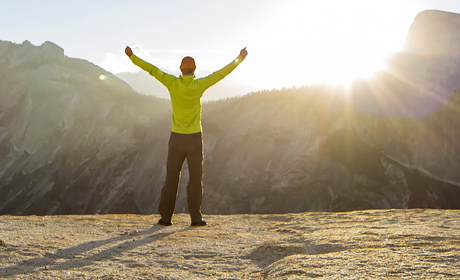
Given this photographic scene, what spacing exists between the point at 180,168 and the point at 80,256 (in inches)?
100

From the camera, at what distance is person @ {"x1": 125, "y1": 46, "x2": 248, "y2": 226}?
19.4 feet

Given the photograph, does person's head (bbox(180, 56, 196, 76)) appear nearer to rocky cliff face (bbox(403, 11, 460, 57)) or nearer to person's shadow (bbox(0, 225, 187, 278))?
person's shadow (bbox(0, 225, 187, 278))

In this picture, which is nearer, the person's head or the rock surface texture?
the rock surface texture

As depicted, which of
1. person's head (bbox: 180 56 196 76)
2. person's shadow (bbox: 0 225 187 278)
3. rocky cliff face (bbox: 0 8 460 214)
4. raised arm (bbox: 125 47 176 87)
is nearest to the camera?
person's shadow (bbox: 0 225 187 278)

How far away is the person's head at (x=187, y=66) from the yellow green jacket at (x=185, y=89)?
0.34 feet

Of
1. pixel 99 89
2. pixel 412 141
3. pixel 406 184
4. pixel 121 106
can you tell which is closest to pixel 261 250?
pixel 406 184

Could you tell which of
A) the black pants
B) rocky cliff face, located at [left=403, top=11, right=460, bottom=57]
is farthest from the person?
rocky cliff face, located at [left=403, top=11, right=460, bottom=57]

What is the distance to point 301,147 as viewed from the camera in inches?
881

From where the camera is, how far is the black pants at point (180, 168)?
6.08 metres

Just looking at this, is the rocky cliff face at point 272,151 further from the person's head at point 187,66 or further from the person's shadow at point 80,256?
the person's shadow at point 80,256

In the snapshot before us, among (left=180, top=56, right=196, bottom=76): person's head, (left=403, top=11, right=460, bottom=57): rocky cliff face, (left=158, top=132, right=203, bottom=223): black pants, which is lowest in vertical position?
(left=158, top=132, right=203, bottom=223): black pants

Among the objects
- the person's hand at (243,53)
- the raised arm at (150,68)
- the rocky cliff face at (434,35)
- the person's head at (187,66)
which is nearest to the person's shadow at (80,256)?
the raised arm at (150,68)

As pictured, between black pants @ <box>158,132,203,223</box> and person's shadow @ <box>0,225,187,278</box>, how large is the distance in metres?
1.01

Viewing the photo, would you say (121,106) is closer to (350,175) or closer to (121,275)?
(350,175)
